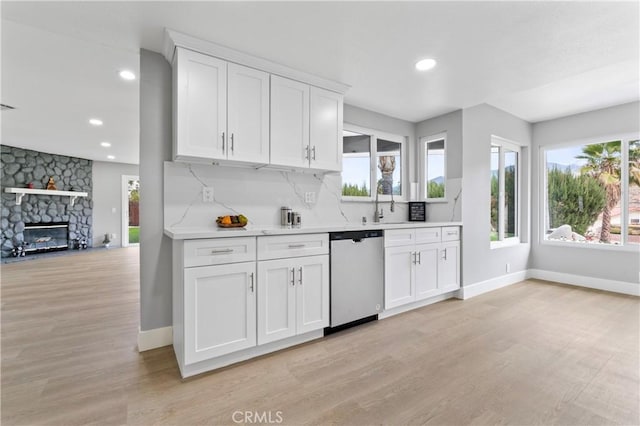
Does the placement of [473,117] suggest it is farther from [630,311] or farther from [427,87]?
[630,311]

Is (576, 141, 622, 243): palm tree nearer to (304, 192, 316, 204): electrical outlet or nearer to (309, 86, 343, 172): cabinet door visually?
(309, 86, 343, 172): cabinet door

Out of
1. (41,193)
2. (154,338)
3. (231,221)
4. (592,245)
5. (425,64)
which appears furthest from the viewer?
(41,193)

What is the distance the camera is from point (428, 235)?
3.30 meters

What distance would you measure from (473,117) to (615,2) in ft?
6.49

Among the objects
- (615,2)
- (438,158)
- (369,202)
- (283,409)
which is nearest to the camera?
(283,409)

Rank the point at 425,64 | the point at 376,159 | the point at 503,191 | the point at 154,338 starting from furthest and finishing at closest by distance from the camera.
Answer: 1. the point at 503,191
2. the point at 376,159
3. the point at 425,64
4. the point at 154,338

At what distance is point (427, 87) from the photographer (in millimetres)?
3045

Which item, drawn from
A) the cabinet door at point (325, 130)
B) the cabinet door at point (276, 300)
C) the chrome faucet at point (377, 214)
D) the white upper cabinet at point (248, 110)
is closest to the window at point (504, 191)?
the chrome faucet at point (377, 214)

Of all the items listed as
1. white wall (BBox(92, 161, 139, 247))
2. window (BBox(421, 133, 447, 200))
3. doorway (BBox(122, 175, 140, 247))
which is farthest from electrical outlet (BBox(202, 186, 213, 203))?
white wall (BBox(92, 161, 139, 247))

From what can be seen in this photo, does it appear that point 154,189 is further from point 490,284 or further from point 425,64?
point 490,284

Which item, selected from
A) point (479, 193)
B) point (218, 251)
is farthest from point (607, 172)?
point (218, 251)

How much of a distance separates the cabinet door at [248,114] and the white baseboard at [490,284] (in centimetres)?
301

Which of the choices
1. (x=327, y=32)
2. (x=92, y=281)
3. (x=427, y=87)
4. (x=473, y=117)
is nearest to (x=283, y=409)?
(x=327, y=32)

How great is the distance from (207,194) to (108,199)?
25.1 ft
